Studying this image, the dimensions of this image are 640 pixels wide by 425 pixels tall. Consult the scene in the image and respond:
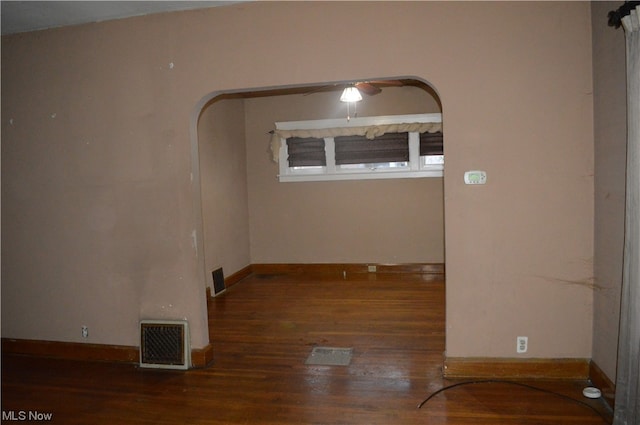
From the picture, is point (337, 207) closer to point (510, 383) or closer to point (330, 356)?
point (330, 356)

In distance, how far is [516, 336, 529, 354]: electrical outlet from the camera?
296 cm

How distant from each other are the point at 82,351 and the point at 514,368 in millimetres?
3382

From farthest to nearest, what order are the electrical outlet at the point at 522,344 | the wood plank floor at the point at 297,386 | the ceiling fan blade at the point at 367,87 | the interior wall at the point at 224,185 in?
1. the interior wall at the point at 224,185
2. the ceiling fan blade at the point at 367,87
3. the electrical outlet at the point at 522,344
4. the wood plank floor at the point at 297,386

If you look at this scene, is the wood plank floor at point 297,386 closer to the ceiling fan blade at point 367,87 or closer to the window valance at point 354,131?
the ceiling fan blade at point 367,87

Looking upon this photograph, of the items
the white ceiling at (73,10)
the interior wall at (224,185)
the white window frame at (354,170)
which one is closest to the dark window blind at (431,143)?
the white window frame at (354,170)

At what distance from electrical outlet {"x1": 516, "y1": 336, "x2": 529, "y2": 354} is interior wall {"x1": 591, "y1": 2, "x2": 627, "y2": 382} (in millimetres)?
414

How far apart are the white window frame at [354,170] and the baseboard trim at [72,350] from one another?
3632mm

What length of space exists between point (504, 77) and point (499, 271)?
1301 millimetres

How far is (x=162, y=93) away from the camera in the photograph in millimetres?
3314

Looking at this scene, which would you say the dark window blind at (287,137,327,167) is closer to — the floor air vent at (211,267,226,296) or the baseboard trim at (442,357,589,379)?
the floor air vent at (211,267,226,296)

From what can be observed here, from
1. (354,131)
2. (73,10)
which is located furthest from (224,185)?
(73,10)

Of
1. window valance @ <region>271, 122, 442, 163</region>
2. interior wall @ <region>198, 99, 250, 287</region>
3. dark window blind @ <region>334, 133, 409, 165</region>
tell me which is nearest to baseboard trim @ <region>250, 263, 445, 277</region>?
interior wall @ <region>198, 99, 250, 287</region>

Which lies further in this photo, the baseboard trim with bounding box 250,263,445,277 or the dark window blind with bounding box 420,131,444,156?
the baseboard trim with bounding box 250,263,445,277

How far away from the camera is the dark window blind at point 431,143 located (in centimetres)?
616
